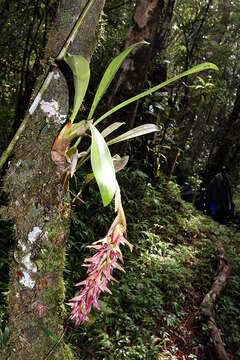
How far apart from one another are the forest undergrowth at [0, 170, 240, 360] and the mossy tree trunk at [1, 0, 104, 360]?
2.17 ft

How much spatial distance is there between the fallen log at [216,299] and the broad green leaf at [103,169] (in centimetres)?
278

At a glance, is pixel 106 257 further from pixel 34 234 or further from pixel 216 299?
pixel 216 299

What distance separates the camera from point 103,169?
74cm

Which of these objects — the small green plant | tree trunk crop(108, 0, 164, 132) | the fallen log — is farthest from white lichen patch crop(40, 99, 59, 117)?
the fallen log

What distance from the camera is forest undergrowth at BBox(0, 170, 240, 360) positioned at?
2.47 meters

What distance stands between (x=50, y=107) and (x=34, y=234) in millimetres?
411

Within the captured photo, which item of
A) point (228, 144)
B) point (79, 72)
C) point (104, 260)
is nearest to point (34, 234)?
point (104, 260)

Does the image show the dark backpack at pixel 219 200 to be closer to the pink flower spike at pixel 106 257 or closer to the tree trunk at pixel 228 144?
the tree trunk at pixel 228 144

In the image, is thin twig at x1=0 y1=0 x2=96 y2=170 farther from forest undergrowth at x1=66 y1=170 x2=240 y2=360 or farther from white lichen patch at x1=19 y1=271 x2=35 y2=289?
forest undergrowth at x1=66 y1=170 x2=240 y2=360

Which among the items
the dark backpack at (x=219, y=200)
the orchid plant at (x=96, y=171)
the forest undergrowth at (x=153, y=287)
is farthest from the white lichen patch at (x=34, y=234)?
the dark backpack at (x=219, y=200)

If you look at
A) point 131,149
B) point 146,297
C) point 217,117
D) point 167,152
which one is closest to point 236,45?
point 217,117

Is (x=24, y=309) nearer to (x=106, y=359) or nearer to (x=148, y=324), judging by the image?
(x=106, y=359)

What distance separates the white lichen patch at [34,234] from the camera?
108cm

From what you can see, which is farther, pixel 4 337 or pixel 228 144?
pixel 228 144
